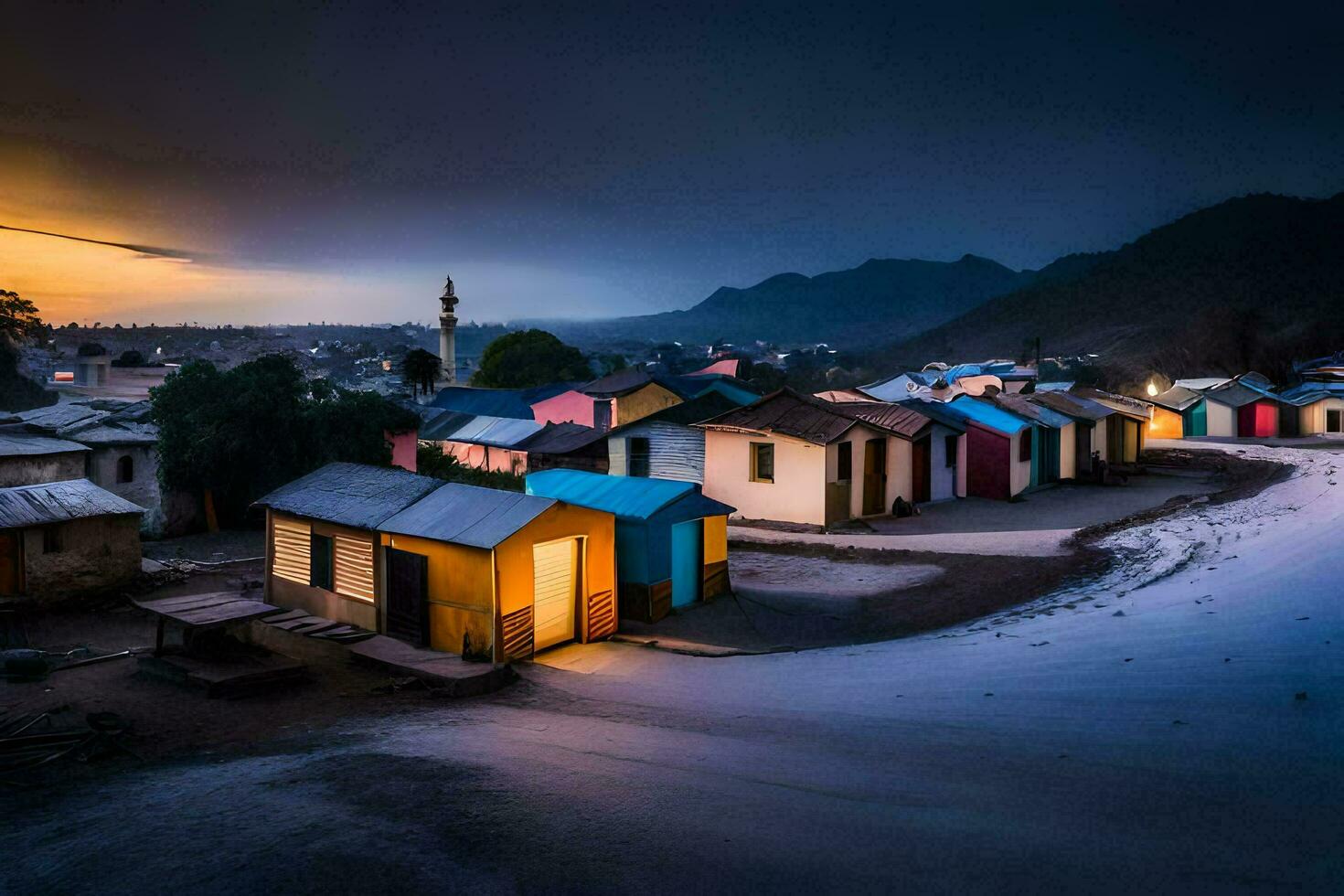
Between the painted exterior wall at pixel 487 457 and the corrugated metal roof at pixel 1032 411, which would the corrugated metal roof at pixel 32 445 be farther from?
the corrugated metal roof at pixel 1032 411

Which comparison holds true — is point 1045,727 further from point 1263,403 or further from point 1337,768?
point 1263,403

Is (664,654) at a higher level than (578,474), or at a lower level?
lower

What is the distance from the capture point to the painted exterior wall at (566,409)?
4497 cm

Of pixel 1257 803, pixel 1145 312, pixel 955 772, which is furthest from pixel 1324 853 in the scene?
pixel 1145 312

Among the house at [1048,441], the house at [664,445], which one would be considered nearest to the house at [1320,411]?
the house at [1048,441]

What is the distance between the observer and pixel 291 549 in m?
15.8

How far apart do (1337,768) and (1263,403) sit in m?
49.9

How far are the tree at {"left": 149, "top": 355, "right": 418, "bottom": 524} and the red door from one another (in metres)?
18.8

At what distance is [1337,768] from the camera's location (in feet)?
22.0

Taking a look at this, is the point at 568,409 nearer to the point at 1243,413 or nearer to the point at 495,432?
the point at 495,432

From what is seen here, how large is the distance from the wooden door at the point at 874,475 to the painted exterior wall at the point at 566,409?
802 inches

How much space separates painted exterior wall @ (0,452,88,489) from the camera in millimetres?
21438

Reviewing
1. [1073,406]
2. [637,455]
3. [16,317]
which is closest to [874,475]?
[637,455]

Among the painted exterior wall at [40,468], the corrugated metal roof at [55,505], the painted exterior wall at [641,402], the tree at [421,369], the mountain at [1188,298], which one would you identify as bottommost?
the corrugated metal roof at [55,505]
